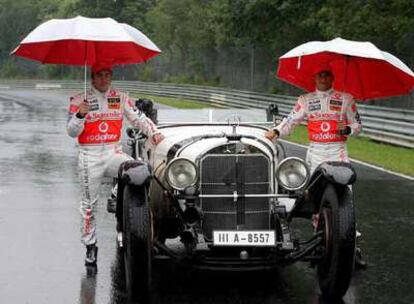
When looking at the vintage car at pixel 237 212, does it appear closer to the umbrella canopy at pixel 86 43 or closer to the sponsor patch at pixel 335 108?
the sponsor patch at pixel 335 108

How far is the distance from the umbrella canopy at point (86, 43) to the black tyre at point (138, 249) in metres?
1.65

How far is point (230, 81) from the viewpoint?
45.3 metres

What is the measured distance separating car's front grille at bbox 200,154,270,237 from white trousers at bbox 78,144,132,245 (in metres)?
1.05

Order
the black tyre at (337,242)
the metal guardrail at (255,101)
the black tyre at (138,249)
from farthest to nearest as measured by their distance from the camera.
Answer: the metal guardrail at (255,101) → the black tyre at (337,242) → the black tyre at (138,249)

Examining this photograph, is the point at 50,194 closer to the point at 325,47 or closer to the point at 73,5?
the point at 325,47

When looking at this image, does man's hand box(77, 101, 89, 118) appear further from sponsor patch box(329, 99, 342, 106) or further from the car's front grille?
sponsor patch box(329, 99, 342, 106)

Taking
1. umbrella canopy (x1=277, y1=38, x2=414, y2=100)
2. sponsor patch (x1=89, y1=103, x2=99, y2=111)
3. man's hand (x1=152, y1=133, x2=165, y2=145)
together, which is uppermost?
umbrella canopy (x1=277, y1=38, x2=414, y2=100)

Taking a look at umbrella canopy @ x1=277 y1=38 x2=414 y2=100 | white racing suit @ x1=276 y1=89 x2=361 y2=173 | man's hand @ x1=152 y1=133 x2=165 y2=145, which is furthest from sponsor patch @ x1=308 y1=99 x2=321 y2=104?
man's hand @ x1=152 y1=133 x2=165 y2=145

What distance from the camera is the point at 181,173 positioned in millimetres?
6516

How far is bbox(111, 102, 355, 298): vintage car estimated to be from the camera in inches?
245

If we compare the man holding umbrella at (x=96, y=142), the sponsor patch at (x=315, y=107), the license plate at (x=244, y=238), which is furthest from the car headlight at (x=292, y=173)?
the man holding umbrella at (x=96, y=142)

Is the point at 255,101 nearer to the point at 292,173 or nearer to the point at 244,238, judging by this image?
the point at 292,173

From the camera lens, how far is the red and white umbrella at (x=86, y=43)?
272 inches

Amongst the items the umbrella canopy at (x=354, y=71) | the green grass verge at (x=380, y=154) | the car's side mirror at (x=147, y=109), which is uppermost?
the umbrella canopy at (x=354, y=71)
